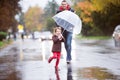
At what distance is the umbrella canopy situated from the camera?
15.3 m

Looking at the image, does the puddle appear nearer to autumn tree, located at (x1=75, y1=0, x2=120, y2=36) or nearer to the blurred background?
the blurred background

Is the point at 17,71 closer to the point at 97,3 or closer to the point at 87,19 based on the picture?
the point at 97,3

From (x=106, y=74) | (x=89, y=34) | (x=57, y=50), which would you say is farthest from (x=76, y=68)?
(x=89, y=34)

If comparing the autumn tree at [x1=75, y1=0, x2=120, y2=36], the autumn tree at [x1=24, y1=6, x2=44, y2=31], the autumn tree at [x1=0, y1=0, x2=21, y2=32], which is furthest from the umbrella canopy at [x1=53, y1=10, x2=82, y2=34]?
the autumn tree at [x1=24, y1=6, x2=44, y2=31]

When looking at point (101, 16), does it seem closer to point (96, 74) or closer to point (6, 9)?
point (6, 9)

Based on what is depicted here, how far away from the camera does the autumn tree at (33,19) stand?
176 m

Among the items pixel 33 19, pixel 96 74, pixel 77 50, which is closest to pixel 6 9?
pixel 77 50

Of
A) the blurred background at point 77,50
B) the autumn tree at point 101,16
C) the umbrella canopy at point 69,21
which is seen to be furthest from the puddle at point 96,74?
the autumn tree at point 101,16

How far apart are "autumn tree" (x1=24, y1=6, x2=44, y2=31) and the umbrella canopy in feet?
523

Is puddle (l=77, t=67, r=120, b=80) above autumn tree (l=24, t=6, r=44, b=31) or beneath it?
beneath

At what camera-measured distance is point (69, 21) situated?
1534 cm

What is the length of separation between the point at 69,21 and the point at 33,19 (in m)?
161

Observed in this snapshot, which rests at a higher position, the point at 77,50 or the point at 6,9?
the point at 6,9

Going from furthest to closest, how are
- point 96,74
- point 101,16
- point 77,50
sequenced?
point 101,16, point 77,50, point 96,74
